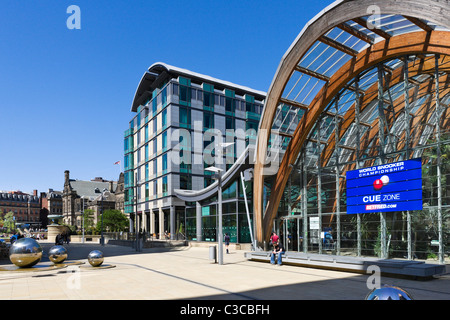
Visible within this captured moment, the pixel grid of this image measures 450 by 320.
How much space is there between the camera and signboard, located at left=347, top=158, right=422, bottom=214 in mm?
19969

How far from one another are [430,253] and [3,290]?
20.0m

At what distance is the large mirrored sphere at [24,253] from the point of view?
17.6 m

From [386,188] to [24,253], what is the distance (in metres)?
18.5

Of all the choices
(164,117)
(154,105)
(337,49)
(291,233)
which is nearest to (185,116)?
(164,117)

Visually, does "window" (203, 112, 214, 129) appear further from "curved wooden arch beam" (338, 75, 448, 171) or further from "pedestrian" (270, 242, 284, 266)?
"pedestrian" (270, 242, 284, 266)

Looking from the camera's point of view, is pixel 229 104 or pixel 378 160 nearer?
pixel 378 160

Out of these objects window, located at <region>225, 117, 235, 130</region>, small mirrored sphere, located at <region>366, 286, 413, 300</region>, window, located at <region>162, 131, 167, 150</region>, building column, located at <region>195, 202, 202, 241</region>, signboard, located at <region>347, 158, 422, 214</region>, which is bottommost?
building column, located at <region>195, 202, 202, 241</region>

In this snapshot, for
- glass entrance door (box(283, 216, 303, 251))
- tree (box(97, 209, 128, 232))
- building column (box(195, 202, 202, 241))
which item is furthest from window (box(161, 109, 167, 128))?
glass entrance door (box(283, 216, 303, 251))

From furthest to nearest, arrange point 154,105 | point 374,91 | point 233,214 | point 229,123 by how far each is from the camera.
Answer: point 229,123
point 154,105
point 233,214
point 374,91

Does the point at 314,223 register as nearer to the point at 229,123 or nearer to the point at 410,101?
the point at 410,101

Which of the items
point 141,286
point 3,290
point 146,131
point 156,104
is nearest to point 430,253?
point 141,286

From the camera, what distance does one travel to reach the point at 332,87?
2522cm
